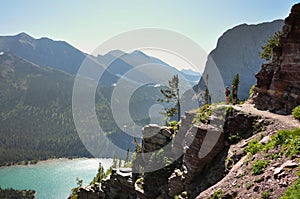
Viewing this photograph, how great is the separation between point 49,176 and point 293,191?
467ft

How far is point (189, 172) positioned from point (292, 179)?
9707mm

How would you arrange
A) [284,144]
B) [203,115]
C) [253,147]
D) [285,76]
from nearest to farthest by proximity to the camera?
A: [284,144]
[253,147]
[285,76]
[203,115]

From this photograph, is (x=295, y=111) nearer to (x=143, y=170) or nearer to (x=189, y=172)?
(x=189, y=172)

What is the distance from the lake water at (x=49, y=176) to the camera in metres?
105

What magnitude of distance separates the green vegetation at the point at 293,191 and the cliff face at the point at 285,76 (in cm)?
1147

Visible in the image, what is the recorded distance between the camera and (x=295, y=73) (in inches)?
829

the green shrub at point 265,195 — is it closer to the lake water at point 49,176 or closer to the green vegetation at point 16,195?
the lake water at point 49,176

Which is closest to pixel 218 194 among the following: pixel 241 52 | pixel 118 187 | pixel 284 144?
pixel 284 144

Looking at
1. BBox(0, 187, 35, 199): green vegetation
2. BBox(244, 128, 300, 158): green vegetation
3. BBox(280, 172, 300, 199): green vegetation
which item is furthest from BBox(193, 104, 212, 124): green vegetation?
BBox(0, 187, 35, 199): green vegetation

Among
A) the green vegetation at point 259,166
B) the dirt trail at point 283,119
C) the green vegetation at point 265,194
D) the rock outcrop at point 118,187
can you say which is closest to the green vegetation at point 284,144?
the green vegetation at point 259,166

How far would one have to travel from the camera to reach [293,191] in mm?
9148

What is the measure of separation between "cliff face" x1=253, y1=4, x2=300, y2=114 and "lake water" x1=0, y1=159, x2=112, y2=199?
299ft

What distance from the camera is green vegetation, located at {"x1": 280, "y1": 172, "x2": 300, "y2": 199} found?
28.8ft

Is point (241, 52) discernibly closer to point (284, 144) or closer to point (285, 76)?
point (285, 76)
